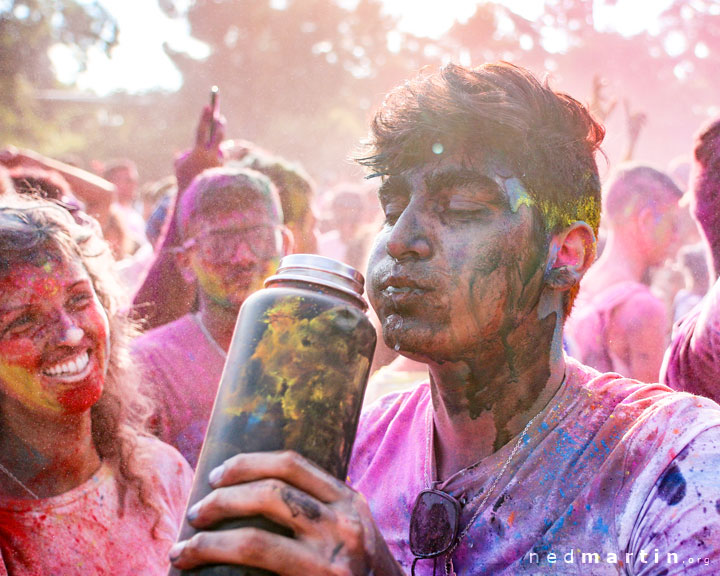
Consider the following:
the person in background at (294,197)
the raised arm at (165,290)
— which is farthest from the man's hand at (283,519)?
the person in background at (294,197)

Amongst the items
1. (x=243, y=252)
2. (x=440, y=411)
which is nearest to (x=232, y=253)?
(x=243, y=252)

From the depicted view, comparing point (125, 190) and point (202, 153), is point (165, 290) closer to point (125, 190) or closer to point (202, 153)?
point (202, 153)

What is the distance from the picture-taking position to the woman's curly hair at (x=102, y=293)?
6.03 ft

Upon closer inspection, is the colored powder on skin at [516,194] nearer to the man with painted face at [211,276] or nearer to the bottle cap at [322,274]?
the bottle cap at [322,274]

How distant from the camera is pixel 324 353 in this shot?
115cm

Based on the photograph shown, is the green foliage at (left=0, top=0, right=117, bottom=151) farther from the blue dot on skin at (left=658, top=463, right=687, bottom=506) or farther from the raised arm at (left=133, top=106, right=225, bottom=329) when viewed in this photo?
the blue dot on skin at (left=658, top=463, right=687, bottom=506)

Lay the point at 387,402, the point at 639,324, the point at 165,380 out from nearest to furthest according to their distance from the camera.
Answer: the point at 387,402 → the point at 165,380 → the point at 639,324

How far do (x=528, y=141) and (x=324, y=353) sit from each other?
74 centimetres

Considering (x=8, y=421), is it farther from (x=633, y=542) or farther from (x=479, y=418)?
(x=633, y=542)

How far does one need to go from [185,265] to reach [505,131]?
1923mm

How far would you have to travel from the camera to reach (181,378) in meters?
2.76

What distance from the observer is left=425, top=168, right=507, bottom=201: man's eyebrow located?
4.84 ft

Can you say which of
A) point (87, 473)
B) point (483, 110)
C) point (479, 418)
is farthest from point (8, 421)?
point (483, 110)

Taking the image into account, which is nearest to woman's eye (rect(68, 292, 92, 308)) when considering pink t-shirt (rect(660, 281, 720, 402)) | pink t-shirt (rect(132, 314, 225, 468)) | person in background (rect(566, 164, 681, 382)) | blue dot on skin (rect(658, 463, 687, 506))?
pink t-shirt (rect(132, 314, 225, 468))
